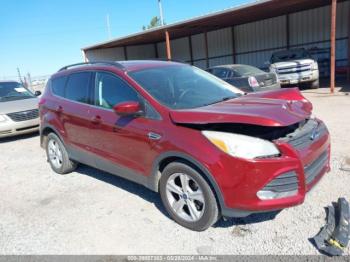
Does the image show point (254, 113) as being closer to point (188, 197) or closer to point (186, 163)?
point (186, 163)

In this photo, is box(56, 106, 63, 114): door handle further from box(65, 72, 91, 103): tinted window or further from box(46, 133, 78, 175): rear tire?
box(46, 133, 78, 175): rear tire

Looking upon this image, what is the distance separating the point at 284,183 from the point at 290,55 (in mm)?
12920

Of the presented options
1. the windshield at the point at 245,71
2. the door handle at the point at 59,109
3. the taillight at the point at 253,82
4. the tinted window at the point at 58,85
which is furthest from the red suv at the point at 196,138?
the windshield at the point at 245,71

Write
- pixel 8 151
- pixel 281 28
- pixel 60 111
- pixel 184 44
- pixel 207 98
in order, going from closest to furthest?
1. pixel 207 98
2. pixel 60 111
3. pixel 8 151
4. pixel 281 28
5. pixel 184 44

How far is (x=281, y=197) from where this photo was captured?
2.77 m

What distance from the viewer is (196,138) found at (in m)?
2.94

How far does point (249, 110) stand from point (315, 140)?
0.77 meters

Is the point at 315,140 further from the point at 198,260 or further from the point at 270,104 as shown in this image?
the point at 198,260

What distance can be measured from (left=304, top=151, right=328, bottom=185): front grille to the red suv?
0.01m

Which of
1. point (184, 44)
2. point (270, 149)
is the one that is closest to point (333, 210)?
point (270, 149)

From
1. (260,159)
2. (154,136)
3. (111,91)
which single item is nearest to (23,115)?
(111,91)

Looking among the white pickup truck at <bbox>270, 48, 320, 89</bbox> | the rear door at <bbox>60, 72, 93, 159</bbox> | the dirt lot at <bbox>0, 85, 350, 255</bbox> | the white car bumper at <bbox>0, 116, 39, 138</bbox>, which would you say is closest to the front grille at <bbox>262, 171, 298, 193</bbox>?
the dirt lot at <bbox>0, 85, 350, 255</bbox>

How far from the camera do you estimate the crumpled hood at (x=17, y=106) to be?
8.27 meters

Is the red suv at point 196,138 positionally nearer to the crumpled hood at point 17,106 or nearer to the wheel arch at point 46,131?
the wheel arch at point 46,131
